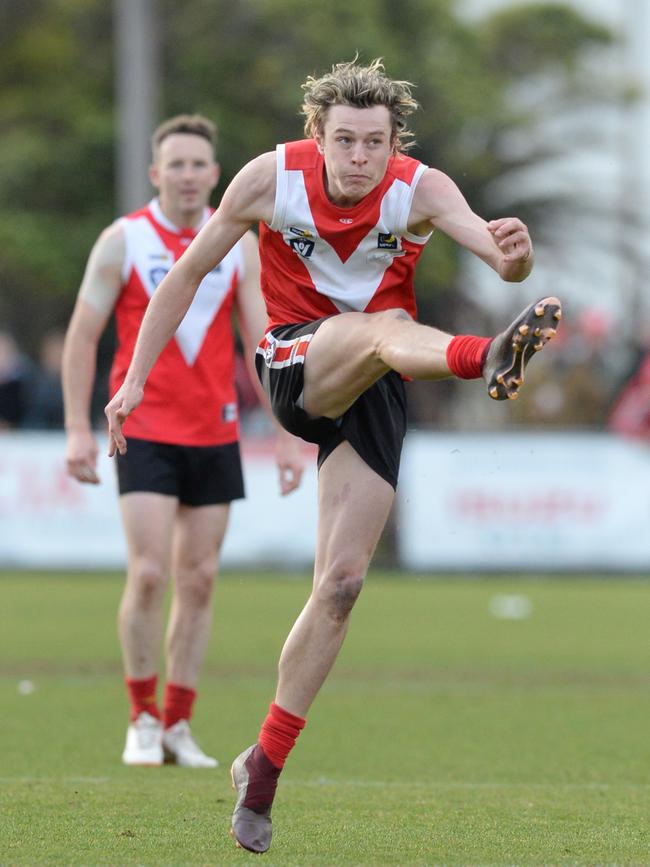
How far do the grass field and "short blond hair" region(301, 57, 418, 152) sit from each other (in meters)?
2.32

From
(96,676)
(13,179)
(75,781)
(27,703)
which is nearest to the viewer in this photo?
(75,781)

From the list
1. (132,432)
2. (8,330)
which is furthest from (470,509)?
(8,330)

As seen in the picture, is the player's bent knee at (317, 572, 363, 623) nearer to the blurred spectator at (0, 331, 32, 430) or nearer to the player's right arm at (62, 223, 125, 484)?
the player's right arm at (62, 223, 125, 484)

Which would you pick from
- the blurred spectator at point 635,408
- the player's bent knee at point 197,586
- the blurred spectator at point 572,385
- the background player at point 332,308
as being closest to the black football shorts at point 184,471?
the player's bent knee at point 197,586

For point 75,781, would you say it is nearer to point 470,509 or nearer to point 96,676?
point 96,676

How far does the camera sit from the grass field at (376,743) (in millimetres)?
5438

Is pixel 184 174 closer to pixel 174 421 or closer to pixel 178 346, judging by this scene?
pixel 178 346

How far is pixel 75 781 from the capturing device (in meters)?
6.65

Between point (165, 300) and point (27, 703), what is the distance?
4.07 metres

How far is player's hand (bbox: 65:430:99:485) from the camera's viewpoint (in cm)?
772

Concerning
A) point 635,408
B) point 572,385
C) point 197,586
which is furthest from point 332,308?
point 572,385

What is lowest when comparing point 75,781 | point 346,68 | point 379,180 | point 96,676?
point 96,676

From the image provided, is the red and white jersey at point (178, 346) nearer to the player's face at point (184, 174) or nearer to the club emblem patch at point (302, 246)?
the player's face at point (184, 174)

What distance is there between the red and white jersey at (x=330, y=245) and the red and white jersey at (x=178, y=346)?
1841 millimetres
